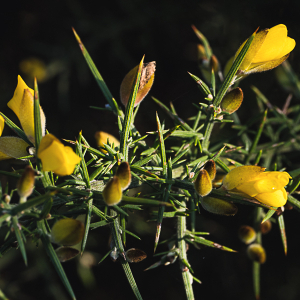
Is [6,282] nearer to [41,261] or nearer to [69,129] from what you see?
[41,261]

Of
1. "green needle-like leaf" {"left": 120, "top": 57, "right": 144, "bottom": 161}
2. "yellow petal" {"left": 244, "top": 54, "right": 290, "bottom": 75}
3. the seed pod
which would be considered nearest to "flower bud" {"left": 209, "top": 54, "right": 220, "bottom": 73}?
"yellow petal" {"left": 244, "top": 54, "right": 290, "bottom": 75}

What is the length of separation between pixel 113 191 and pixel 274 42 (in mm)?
457

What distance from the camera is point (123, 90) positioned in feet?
2.15

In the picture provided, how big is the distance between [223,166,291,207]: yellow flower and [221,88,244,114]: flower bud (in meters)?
0.14

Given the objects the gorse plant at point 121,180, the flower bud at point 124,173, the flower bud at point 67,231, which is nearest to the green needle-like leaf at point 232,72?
the gorse plant at point 121,180

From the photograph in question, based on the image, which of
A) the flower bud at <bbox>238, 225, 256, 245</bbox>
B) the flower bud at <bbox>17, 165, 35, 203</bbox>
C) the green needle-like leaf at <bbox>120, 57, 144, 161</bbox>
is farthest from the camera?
the flower bud at <bbox>238, 225, 256, 245</bbox>

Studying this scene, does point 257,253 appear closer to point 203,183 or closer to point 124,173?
point 203,183

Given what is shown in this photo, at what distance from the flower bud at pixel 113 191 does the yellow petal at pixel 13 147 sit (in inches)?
9.7

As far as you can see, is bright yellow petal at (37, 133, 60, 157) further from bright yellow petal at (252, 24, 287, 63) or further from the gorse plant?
bright yellow petal at (252, 24, 287, 63)

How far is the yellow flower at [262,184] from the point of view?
50cm

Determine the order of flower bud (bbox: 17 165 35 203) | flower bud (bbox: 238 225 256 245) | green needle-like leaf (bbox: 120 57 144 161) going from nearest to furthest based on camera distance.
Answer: flower bud (bbox: 17 165 35 203) → green needle-like leaf (bbox: 120 57 144 161) → flower bud (bbox: 238 225 256 245)

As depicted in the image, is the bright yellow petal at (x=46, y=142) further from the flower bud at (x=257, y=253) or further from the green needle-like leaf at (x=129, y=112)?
the flower bud at (x=257, y=253)

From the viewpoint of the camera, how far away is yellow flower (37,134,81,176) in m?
0.44

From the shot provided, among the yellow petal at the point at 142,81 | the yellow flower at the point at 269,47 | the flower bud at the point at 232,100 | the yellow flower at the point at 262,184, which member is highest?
the yellow flower at the point at 269,47
